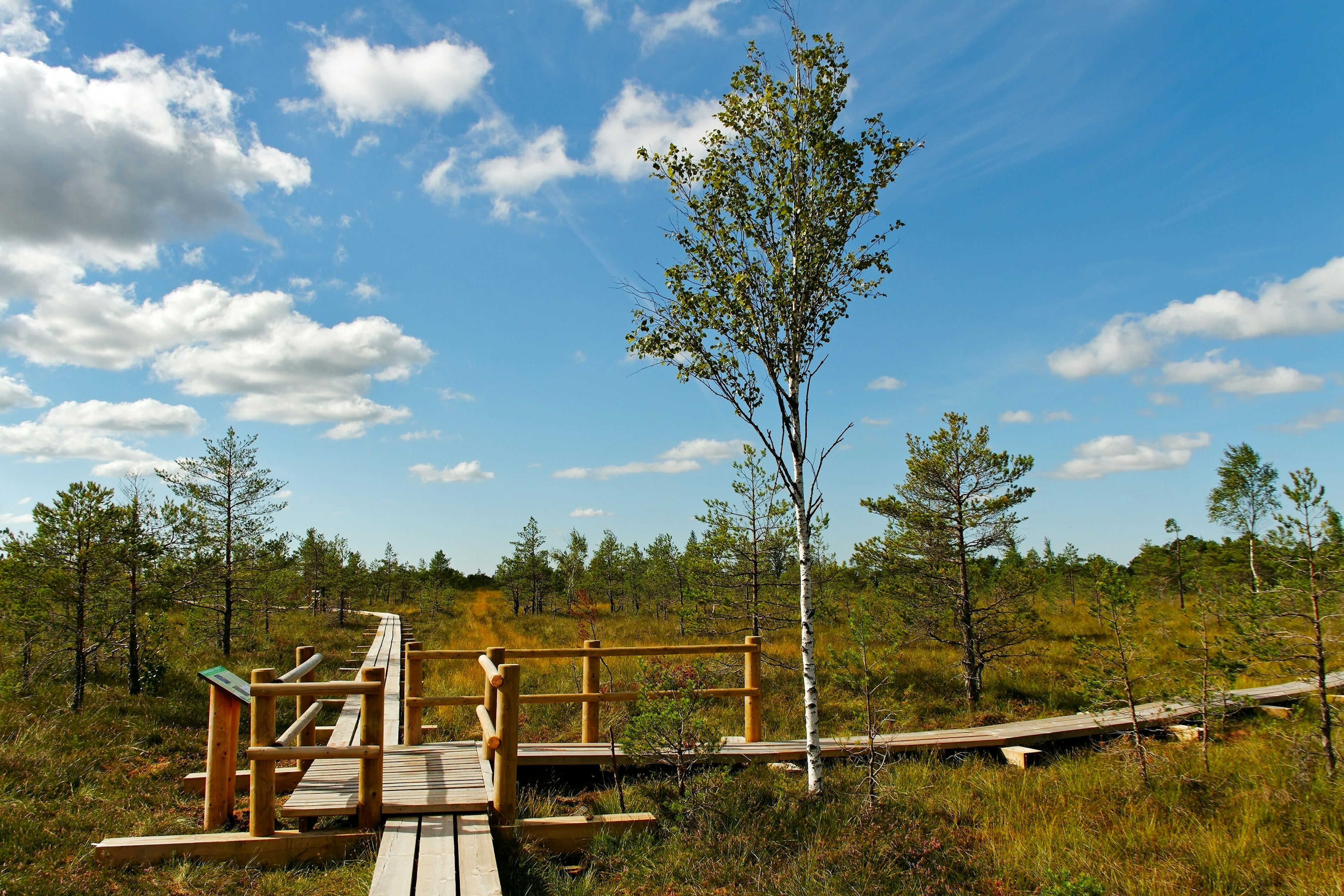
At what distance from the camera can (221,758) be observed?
6.61m

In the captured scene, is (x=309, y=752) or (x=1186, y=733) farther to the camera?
(x=1186, y=733)

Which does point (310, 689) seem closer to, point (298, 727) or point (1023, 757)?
point (298, 727)

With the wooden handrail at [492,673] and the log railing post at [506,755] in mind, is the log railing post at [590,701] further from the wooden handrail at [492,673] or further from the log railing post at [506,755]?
the log railing post at [506,755]

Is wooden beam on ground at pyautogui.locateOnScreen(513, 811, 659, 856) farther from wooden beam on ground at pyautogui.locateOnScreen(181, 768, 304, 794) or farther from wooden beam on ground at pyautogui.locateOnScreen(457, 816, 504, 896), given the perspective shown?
wooden beam on ground at pyautogui.locateOnScreen(181, 768, 304, 794)

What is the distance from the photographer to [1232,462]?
36188 millimetres

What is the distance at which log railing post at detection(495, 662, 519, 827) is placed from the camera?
6391mm

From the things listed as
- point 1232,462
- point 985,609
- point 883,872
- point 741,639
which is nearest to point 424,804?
point 883,872

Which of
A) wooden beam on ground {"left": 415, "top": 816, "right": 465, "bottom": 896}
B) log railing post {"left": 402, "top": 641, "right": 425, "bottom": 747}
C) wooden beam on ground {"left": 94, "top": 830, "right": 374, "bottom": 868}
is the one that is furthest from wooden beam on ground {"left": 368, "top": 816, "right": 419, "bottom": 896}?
log railing post {"left": 402, "top": 641, "right": 425, "bottom": 747}

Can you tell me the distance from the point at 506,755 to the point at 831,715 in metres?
7.68

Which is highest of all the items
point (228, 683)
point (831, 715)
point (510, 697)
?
point (228, 683)

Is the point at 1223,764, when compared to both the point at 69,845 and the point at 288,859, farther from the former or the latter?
the point at 69,845

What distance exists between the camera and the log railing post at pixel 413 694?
8.43 metres

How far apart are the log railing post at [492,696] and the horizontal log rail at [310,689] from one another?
1.47m

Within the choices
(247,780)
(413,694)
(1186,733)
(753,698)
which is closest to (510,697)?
(413,694)
